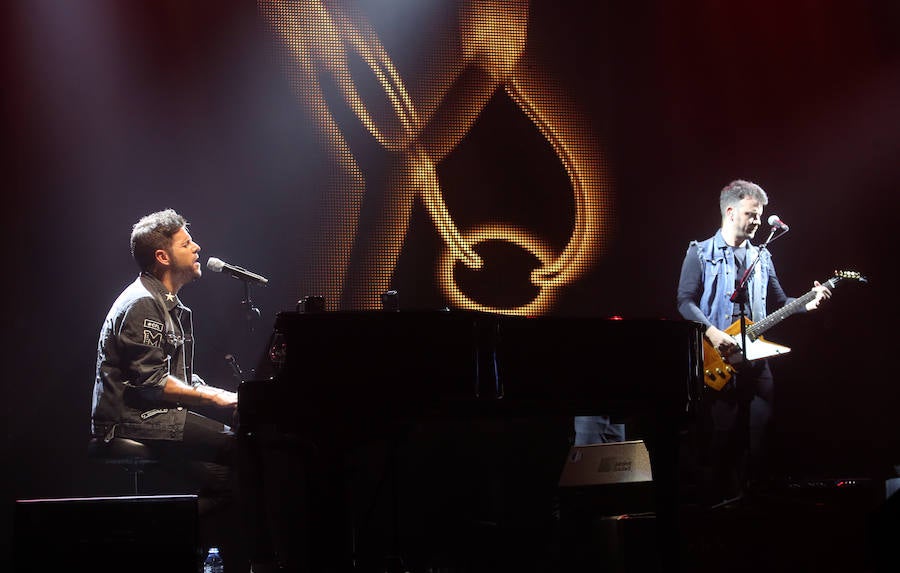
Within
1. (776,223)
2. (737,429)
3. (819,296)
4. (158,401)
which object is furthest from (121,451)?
(819,296)

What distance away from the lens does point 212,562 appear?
4.30m

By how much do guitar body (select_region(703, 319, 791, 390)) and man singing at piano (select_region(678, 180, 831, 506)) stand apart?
27 mm

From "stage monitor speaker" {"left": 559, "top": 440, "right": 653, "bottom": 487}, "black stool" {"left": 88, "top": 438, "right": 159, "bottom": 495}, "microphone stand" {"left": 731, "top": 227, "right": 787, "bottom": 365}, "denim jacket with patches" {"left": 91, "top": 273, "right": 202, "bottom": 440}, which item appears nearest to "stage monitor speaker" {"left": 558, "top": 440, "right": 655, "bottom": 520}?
"stage monitor speaker" {"left": 559, "top": 440, "right": 653, "bottom": 487}

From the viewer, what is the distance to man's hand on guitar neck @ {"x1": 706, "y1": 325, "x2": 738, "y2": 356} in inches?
209

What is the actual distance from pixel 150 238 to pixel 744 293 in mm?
3438

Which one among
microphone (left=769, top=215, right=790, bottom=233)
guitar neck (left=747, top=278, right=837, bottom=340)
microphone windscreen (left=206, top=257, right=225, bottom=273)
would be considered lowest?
guitar neck (left=747, top=278, right=837, bottom=340)

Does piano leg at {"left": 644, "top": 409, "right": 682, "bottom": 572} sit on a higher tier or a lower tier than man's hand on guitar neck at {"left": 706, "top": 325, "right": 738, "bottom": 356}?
lower

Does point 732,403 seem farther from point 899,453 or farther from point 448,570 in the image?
point 448,570

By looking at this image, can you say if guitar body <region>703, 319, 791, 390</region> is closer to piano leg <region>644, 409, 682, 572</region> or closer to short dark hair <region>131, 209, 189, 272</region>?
piano leg <region>644, 409, 682, 572</region>

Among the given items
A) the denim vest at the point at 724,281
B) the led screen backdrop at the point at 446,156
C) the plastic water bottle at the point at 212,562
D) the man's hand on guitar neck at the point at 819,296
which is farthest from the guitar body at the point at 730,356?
the plastic water bottle at the point at 212,562

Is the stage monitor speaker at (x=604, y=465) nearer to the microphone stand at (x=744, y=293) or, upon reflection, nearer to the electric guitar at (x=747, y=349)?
the microphone stand at (x=744, y=293)

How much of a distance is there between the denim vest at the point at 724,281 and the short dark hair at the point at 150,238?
321 cm

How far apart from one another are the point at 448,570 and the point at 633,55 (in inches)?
138

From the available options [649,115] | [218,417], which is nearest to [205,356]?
[218,417]
